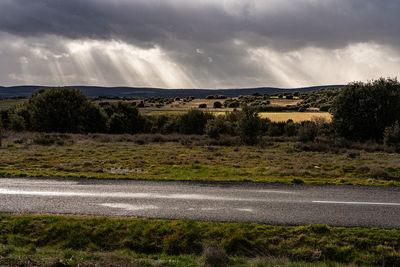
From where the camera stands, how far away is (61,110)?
52719mm

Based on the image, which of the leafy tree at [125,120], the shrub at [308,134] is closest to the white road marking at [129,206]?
the shrub at [308,134]

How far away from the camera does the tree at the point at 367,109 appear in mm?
37594

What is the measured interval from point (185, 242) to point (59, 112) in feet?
168

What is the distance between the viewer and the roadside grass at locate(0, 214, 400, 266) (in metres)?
6.95

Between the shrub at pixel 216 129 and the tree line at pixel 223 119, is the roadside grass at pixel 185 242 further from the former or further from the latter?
the shrub at pixel 216 129

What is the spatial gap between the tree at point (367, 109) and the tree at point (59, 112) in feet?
134

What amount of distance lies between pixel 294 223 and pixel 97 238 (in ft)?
17.9

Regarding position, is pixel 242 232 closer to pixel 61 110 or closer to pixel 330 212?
pixel 330 212

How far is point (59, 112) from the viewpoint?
173 ft

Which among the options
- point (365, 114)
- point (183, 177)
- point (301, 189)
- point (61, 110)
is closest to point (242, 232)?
point (301, 189)

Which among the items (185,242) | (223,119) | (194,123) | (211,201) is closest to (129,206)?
(211,201)

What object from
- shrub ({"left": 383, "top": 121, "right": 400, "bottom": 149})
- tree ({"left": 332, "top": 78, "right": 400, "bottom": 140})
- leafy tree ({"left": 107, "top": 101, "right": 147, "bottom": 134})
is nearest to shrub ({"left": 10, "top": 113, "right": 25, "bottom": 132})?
leafy tree ({"left": 107, "top": 101, "right": 147, "bottom": 134})

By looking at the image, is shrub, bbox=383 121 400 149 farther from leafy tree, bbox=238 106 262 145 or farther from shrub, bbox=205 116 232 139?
shrub, bbox=205 116 232 139

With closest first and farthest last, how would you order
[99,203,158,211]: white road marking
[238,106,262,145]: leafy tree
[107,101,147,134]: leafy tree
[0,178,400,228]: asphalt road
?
[0,178,400,228]: asphalt road, [99,203,158,211]: white road marking, [238,106,262,145]: leafy tree, [107,101,147,134]: leafy tree
